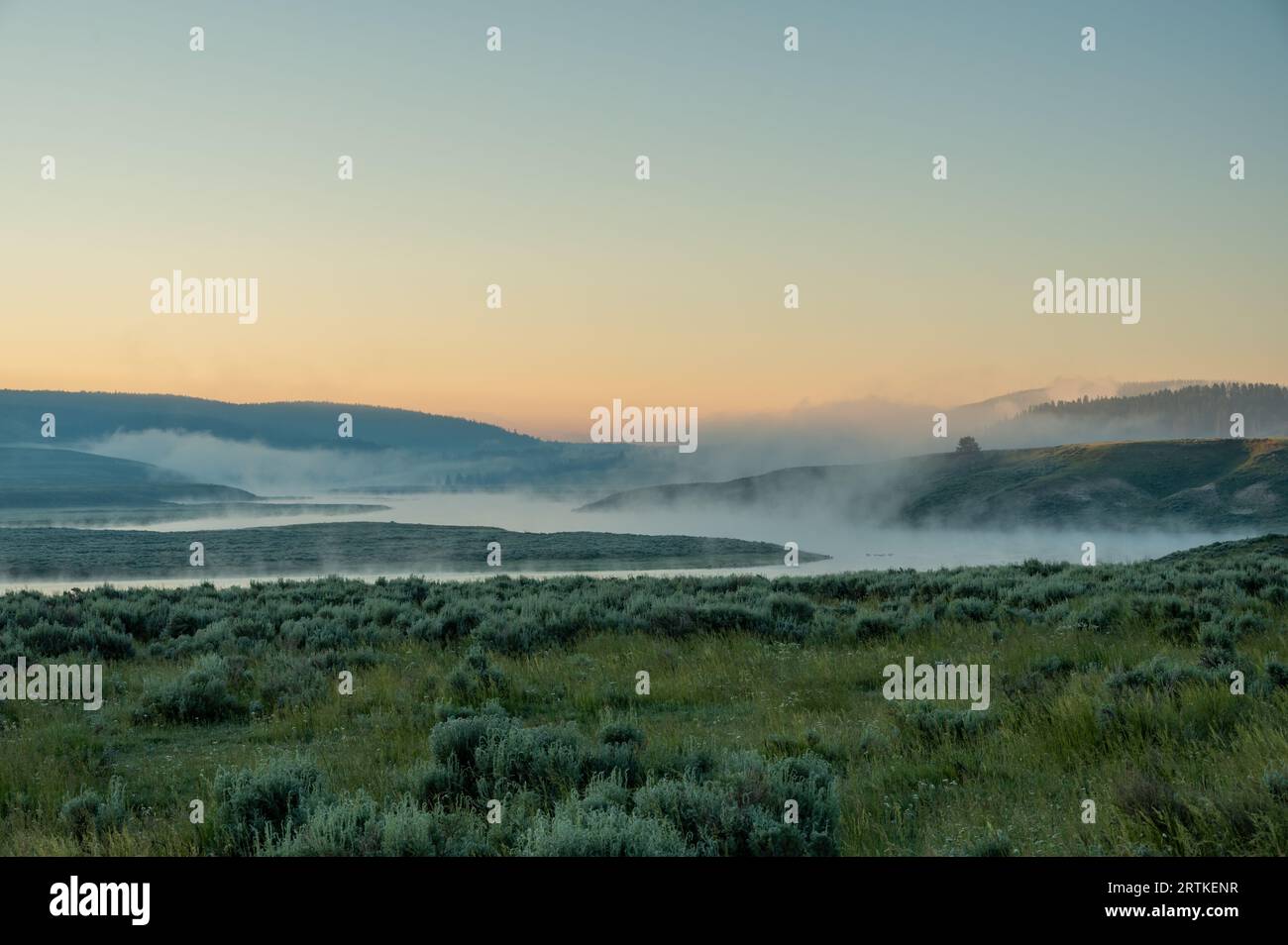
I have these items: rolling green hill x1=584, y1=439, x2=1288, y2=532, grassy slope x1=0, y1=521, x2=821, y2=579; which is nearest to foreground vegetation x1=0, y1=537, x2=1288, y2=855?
grassy slope x1=0, y1=521, x2=821, y2=579

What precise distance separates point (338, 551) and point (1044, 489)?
6540 cm

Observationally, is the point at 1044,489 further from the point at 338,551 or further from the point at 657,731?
the point at 657,731

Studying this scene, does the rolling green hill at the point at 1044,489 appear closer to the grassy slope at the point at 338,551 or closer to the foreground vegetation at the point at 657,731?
the grassy slope at the point at 338,551

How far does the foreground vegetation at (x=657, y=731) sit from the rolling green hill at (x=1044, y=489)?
6279 cm

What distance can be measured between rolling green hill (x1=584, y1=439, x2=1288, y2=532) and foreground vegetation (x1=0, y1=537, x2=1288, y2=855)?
62.8 meters

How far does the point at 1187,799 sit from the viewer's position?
6.04m

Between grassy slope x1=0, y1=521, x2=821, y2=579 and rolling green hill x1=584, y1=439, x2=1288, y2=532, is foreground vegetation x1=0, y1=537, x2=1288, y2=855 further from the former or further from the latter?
rolling green hill x1=584, y1=439, x2=1288, y2=532

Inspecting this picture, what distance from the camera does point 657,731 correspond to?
9.82 metres

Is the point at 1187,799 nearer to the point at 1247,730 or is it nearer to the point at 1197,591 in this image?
the point at 1247,730

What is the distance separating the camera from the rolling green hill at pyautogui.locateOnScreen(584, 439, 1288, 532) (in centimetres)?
7312

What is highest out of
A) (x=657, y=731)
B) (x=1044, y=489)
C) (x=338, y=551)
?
(x=1044, y=489)

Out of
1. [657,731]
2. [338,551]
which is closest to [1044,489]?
[338,551]
